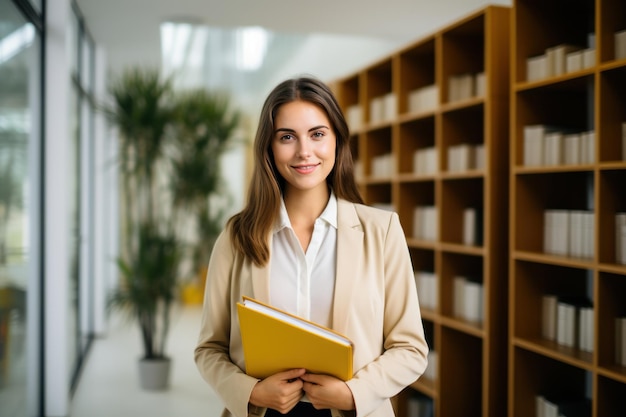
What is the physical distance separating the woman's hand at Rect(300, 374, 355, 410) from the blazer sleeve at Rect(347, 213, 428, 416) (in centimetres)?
3

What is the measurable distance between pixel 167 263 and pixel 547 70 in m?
3.10

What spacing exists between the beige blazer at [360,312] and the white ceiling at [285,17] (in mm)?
3326

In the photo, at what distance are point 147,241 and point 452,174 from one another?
2.61 metres

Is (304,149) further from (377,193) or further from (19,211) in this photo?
(377,193)

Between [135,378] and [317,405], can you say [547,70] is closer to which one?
[317,405]

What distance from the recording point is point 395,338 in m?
1.42

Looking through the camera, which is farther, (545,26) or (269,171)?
(545,26)

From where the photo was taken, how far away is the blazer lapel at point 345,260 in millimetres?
1400

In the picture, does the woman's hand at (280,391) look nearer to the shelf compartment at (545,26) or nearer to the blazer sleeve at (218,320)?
the blazer sleeve at (218,320)

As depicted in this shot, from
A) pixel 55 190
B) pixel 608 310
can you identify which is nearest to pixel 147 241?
pixel 55 190

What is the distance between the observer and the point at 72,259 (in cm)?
495

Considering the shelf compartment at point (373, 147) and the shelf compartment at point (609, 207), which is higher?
the shelf compartment at point (373, 147)

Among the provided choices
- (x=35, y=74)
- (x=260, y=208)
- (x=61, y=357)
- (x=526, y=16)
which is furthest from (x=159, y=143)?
(x=260, y=208)

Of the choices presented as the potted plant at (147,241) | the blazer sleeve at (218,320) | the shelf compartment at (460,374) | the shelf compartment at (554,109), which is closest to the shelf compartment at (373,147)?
the shelf compartment at (460,374)
